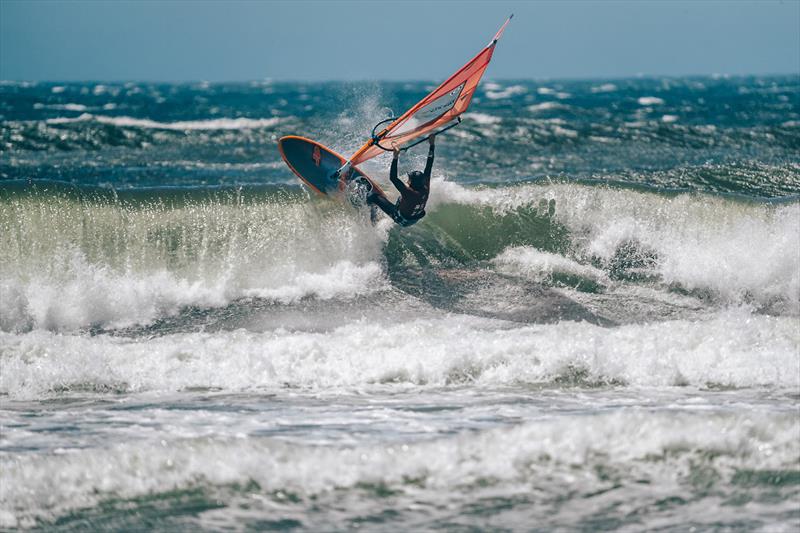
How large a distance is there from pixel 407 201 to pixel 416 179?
1.02ft

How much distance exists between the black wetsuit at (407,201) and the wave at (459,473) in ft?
14.8

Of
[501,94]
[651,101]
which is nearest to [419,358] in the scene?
[651,101]

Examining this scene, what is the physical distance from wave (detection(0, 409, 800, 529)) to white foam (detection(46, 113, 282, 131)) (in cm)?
2243

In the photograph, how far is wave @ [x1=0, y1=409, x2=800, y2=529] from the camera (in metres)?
5.73

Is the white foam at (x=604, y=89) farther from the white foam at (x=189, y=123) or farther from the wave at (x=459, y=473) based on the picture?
the wave at (x=459, y=473)

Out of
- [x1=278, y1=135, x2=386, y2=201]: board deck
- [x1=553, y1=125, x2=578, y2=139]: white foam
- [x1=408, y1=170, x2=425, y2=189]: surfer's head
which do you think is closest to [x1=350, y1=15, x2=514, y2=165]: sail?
[x1=278, y1=135, x2=386, y2=201]: board deck

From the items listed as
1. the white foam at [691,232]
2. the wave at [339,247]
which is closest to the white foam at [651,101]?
the white foam at [691,232]

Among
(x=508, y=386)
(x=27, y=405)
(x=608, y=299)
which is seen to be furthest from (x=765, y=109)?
(x=27, y=405)

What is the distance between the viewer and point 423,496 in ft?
19.2

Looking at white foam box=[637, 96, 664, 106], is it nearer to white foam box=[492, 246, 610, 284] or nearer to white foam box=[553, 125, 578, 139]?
white foam box=[553, 125, 578, 139]

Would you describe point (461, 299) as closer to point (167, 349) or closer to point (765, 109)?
point (167, 349)

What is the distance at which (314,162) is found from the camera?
38.9ft

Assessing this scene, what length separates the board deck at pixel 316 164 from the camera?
11729mm

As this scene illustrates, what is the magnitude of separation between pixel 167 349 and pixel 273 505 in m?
3.70
